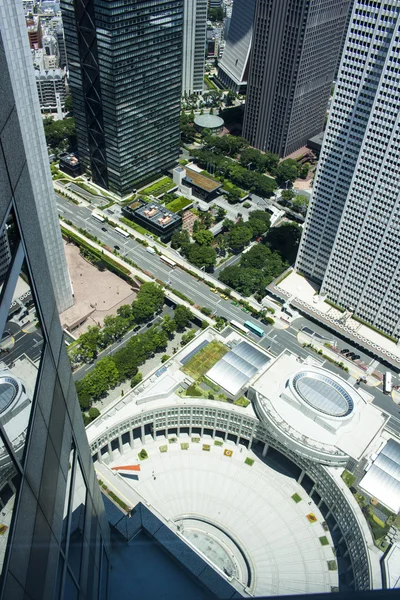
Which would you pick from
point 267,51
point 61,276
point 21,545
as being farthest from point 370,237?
point 21,545

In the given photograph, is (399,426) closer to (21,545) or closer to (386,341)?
(386,341)

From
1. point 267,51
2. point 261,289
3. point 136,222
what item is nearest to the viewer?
point 261,289

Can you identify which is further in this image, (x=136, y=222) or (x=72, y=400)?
(x=136, y=222)

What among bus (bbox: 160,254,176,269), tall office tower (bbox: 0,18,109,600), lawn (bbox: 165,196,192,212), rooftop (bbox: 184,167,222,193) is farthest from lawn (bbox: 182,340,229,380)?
tall office tower (bbox: 0,18,109,600)

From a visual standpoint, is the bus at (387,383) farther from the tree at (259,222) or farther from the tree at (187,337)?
the tree at (259,222)

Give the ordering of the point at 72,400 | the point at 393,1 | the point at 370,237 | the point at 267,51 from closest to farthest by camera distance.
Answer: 1. the point at 72,400
2. the point at 393,1
3. the point at 370,237
4. the point at 267,51

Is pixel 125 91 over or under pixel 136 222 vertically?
over

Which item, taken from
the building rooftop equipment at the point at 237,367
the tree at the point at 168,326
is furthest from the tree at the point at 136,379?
the building rooftop equipment at the point at 237,367
